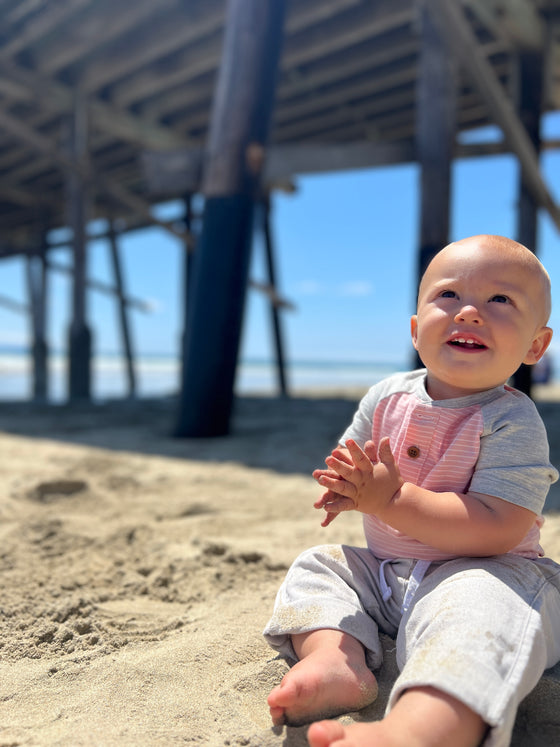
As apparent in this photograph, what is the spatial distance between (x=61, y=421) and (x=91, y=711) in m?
3.88

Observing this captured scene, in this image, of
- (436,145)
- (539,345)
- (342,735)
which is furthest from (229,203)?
(342,735)

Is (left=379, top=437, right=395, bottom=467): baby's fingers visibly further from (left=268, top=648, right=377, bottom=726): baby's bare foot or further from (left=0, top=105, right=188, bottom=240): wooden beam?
(left=0, top=105, right=188, bottom=240): wooden beam

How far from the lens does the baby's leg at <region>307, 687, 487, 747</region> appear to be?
2.66ft

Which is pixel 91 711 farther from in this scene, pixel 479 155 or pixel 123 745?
pixel 479 155

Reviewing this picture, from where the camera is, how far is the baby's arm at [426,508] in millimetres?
1048

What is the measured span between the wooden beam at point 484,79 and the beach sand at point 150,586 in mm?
2126

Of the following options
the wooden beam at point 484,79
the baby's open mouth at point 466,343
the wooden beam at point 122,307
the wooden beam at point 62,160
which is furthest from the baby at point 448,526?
the wooden beam at point 122,307

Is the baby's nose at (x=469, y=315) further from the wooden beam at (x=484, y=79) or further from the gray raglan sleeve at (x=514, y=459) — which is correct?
the wooden beam at (x=484, y=79)

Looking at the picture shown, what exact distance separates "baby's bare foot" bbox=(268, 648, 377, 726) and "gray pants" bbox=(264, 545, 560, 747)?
72mm

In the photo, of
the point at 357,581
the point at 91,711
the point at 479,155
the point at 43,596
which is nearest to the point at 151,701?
the point at 91,711

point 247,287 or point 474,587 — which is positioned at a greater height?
point 247,287

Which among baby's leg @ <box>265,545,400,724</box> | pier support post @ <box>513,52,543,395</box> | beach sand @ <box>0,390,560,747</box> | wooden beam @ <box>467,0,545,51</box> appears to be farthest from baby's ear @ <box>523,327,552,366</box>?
wooden beam @ <box>467,0,545,51</box>

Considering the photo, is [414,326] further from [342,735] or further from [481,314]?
[342,735]

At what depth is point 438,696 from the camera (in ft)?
2.79
